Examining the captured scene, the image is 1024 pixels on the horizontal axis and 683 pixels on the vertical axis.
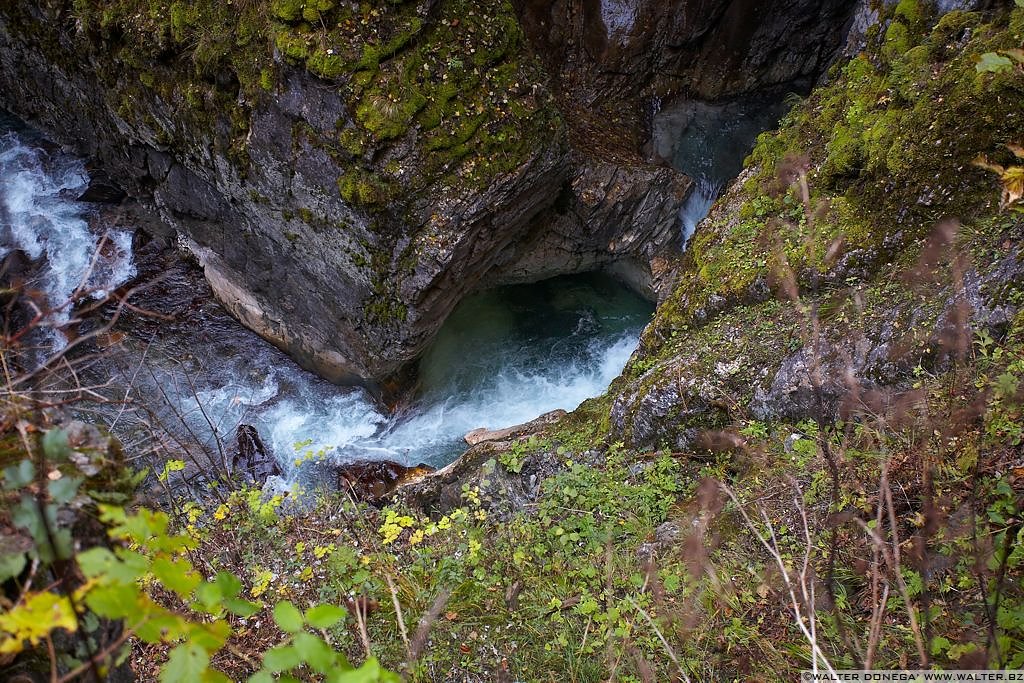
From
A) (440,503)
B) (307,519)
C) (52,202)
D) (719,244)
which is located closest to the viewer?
(307,519)

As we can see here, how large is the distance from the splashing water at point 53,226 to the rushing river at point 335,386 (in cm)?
3

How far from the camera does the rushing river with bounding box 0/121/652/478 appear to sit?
9703mm

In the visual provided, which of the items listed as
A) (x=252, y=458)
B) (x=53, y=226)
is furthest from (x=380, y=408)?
(x=53, y=226)

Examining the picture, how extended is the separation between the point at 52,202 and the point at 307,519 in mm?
10795

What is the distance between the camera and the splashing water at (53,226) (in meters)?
10.5

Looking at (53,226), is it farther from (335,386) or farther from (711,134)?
(711,134)

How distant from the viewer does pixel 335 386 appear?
10273 mm

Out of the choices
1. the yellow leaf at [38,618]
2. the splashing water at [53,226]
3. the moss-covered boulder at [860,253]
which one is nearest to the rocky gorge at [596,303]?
the moss-covered boulder at [860,253]

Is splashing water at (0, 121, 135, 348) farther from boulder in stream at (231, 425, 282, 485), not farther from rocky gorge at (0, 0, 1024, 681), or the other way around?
boulder in stream at (231, 425, 282, 485)

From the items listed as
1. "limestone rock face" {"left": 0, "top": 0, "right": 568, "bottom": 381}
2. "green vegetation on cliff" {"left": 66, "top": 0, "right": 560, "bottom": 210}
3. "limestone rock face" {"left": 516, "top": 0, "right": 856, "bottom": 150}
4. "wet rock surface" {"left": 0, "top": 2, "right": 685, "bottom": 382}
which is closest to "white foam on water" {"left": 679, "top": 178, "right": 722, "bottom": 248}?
"wet rock surface" {"left": 0, "top": 2, "right": 685, "bottom": 382}

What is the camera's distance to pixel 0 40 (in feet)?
34.1

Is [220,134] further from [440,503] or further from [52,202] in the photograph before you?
[52,202]

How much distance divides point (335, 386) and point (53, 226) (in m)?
6.52

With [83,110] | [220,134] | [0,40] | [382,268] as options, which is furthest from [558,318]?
[0,40]
